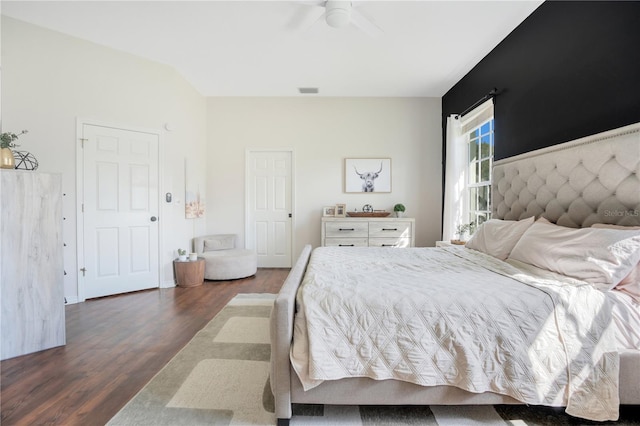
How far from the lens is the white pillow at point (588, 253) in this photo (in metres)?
1.42

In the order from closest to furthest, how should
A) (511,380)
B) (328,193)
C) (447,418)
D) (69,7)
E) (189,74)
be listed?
(511,380)
(447,418)
(69,7)
(189,74)
(328,193)

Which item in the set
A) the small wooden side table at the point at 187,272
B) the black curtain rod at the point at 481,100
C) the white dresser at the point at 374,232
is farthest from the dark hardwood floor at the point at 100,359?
the black curtain rod at the point at 481,100

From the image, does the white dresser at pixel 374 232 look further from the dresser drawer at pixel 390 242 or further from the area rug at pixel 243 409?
the area rug at pixel 243 409

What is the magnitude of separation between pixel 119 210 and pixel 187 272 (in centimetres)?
110

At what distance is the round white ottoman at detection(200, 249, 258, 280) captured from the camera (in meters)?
3.99

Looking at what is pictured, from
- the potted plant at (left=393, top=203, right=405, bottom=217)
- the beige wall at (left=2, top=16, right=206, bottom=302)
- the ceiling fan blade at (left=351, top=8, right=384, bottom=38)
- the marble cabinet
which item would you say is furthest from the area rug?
the potted plant at (left=393, top=203, right=405, bottom=217)

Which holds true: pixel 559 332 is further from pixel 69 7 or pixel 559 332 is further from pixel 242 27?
pixel 69 7

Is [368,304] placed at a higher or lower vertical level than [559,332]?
higher

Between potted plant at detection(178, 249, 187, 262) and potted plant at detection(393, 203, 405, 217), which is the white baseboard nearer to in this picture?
potted plant at detection(178, 249, 187, 262)

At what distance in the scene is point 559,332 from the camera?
1298 mm

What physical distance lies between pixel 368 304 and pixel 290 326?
0.38 m

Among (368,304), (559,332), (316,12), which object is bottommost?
(559,332)

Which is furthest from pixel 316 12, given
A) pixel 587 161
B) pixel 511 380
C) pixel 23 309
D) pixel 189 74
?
pixel 23 309

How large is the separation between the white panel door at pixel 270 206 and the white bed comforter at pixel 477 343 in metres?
3.54
